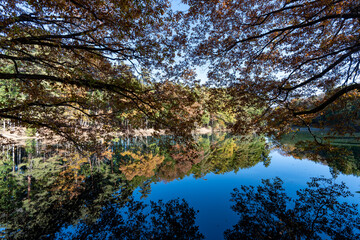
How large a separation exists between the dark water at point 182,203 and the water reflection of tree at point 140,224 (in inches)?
1.4

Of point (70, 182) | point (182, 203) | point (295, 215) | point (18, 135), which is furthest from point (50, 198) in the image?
point (18, 135)

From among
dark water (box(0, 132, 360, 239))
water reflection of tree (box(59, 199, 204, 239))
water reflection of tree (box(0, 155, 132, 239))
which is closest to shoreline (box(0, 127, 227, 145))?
dark water (box(0, 132, 360, 239))

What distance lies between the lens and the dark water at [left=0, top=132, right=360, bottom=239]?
4.65 m

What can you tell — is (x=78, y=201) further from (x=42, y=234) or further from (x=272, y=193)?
(x=272, y=193)

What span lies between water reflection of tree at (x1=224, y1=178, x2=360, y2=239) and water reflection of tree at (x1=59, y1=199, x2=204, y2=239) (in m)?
1.59

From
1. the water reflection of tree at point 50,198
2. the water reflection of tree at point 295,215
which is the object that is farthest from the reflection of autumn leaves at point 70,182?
the water reflection of tree at point 295,215

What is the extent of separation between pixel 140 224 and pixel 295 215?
6.09 m

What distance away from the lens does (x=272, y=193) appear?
737cm

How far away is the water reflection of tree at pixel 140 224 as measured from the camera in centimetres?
453

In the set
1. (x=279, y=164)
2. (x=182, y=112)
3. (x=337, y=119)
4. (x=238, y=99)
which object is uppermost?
(x=238, y=99)

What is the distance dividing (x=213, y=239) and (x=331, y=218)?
15.3ft

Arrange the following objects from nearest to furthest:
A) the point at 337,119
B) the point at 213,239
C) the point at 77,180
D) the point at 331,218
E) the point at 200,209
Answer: the point at 213,239 < the point at 331,218 < the point at 337,119 < the point at 200,209 < the point at 77,180

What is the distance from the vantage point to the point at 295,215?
17.2 feet

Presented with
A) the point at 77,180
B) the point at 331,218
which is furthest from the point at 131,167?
the point at 331,218
